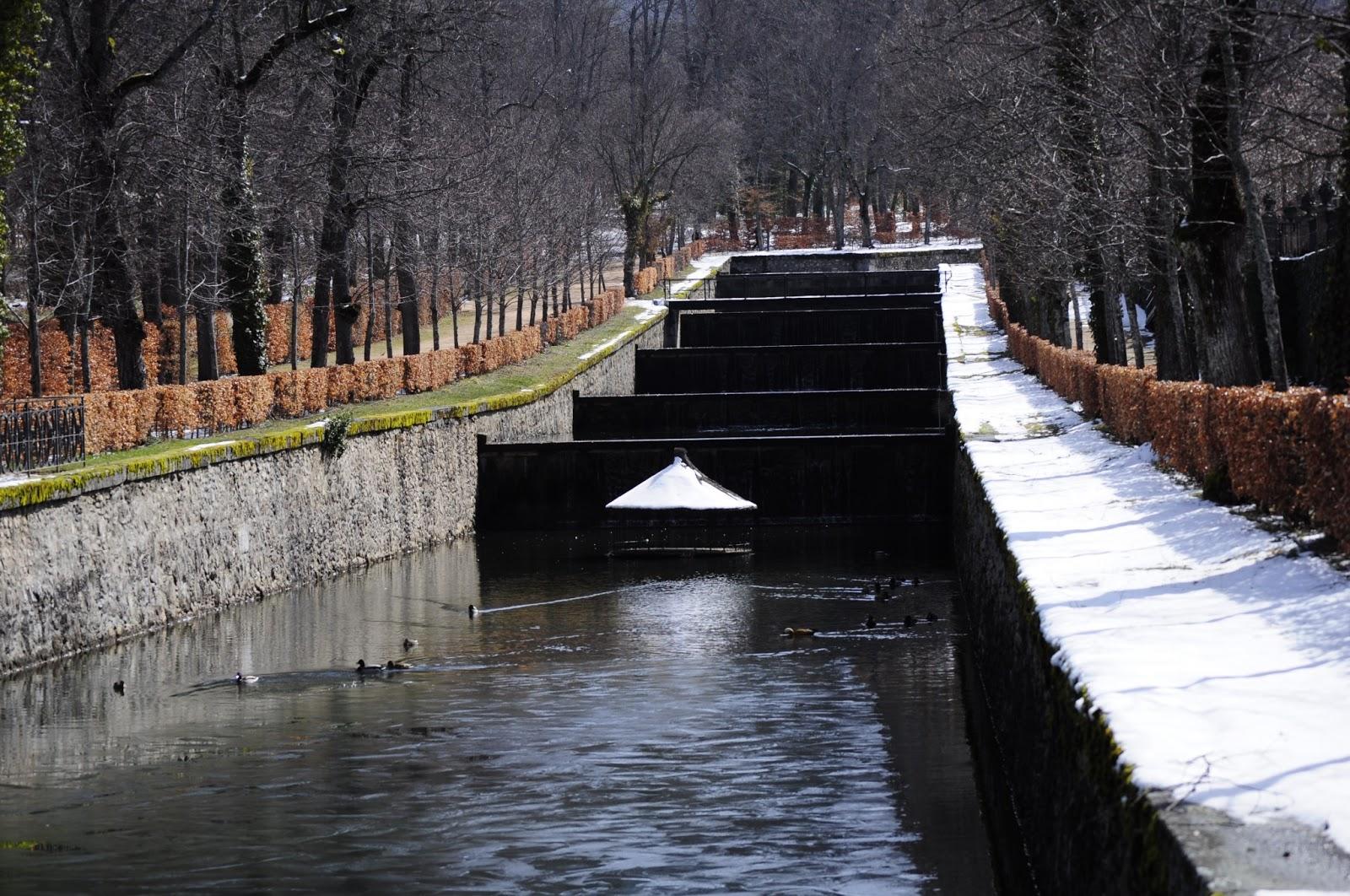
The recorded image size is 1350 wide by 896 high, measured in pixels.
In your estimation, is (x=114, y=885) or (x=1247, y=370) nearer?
(x=114, y=885)

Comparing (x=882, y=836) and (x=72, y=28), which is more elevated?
(x=72, y=28)

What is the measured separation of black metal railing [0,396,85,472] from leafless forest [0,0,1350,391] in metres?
4.13

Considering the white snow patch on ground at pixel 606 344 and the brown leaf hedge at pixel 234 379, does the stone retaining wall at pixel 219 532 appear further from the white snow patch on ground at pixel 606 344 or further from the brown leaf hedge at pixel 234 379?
the white snow patch on ground at pixel 606 344

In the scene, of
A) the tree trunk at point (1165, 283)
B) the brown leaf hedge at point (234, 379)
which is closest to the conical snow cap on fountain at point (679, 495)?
the brown leaf hedge at point (234, 379)

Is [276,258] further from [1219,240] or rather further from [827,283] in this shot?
[1219,240]

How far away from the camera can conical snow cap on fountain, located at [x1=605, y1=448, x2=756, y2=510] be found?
30.7 meters

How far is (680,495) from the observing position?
30.8m

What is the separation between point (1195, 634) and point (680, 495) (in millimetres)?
19944

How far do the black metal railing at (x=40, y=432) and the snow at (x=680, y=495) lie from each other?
395 inches

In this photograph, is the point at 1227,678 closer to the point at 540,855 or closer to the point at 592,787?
the point at 540,855

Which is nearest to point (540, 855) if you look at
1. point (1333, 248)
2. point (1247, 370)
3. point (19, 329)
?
point (1247, 370)

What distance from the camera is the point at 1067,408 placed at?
3572cm

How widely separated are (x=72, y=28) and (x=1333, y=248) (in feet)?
82.3

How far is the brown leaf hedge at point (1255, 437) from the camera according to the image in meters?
12.7
